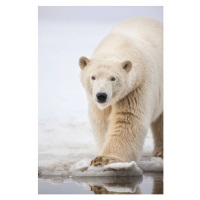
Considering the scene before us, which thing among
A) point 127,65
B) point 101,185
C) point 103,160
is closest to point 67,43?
point 127,65

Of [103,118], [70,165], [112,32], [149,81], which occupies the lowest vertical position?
[70,165]

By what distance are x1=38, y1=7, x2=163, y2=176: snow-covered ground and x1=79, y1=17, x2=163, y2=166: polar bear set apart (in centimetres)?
28

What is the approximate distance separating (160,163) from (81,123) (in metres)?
1.71

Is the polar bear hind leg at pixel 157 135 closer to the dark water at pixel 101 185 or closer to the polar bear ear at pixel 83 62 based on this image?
the dark water at pixel 101 185

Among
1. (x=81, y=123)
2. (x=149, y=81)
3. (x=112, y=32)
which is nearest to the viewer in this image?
(x=149, y=81)

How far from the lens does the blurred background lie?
6.21 meters

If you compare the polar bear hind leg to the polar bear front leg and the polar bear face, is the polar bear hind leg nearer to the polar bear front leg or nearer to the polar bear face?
the polar bear front leg

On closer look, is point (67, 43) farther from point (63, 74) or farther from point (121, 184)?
point (121, 184)

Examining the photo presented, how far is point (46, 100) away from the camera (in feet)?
20.7

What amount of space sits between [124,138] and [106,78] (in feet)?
2.75

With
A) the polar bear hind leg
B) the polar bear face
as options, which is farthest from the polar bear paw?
the polar bear hind leg

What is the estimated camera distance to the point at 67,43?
6.48 metres
